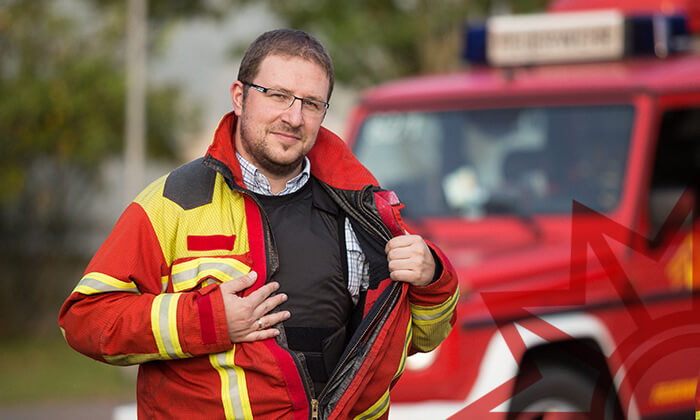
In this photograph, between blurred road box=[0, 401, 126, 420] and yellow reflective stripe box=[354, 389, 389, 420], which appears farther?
blurred road box=[0, 401, 126, 420]

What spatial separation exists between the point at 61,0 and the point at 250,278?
14.3 metres

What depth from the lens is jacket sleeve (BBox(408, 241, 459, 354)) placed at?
2605mm

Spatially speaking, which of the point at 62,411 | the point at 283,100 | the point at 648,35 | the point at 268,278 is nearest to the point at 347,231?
the point at 268,278

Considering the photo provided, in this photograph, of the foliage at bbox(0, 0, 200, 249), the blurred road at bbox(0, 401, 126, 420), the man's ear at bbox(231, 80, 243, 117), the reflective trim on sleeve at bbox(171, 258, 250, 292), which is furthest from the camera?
the foliage at bbox(0, 0, 200, 249)

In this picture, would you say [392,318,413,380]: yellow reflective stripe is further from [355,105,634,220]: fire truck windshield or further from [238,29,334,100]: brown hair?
[355,105,634,220]: fire truck windshield

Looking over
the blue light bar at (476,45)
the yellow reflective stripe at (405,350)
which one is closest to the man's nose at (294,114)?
the yellow reflective stripe at (405,350)

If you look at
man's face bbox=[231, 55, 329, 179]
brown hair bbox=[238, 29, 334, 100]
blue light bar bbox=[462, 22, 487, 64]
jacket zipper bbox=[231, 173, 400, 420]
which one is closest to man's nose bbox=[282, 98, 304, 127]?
man's face bbox=[231, 55, 329, 179]

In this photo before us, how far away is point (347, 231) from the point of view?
265cm

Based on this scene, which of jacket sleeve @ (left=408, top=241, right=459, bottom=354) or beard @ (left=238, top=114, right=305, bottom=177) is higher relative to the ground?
beard @ (left=238, top=114, right=305, bottom=177)

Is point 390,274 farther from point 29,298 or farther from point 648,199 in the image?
point 29,298

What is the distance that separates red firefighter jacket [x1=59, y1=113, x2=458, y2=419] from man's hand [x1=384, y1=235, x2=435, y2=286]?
50mm

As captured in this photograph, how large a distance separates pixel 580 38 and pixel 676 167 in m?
1.02

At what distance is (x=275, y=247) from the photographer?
98.4 inches

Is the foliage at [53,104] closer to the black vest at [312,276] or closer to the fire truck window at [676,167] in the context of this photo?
the fire truck window at [676,167]
